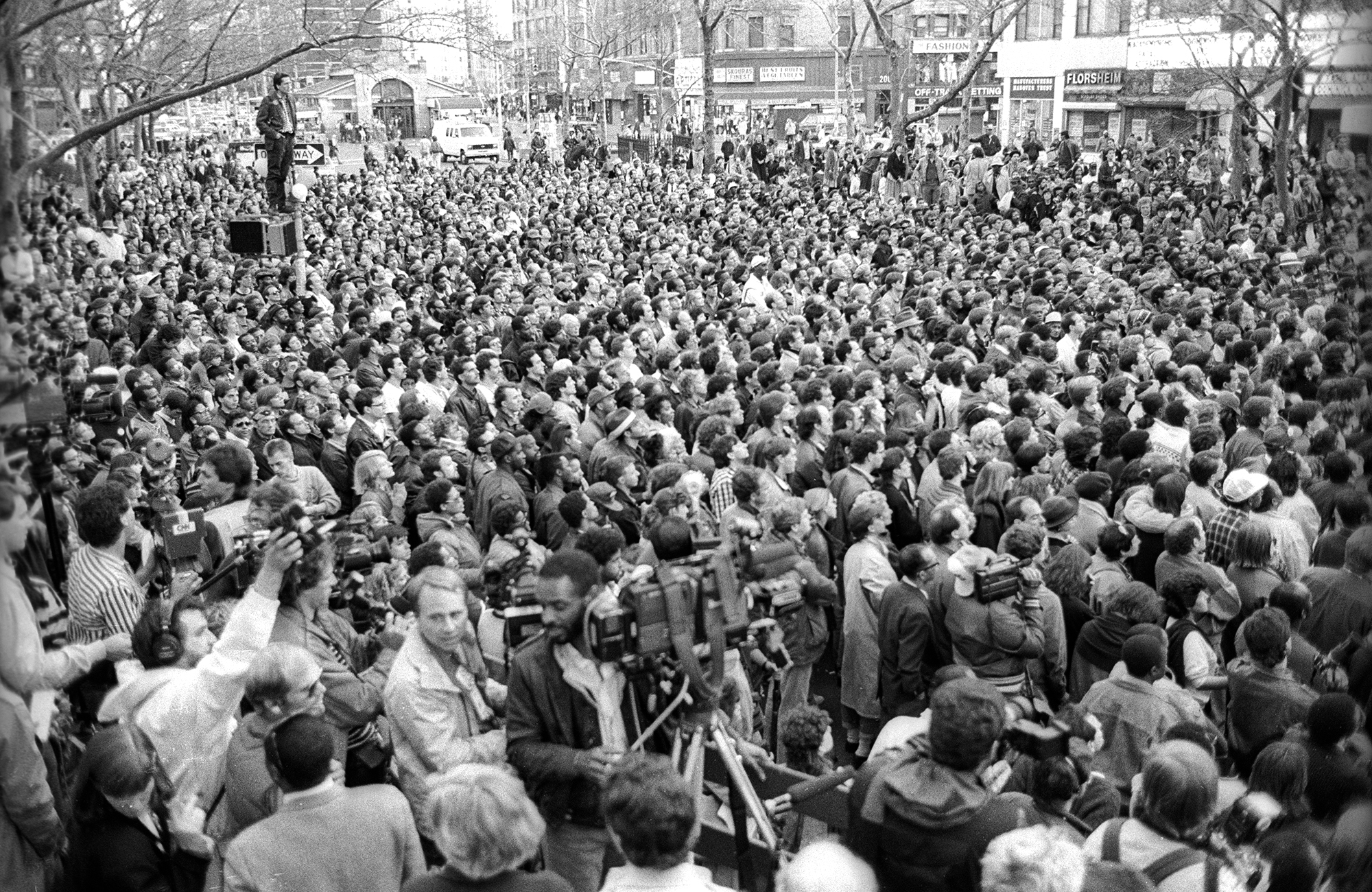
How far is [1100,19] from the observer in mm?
40250

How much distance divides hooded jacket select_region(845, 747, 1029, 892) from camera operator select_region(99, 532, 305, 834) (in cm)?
175

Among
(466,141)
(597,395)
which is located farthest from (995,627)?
(466,141)

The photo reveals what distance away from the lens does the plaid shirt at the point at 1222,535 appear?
254 inches

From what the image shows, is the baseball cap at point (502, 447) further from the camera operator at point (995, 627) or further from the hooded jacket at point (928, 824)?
the hooded jacket at point (928, 824)

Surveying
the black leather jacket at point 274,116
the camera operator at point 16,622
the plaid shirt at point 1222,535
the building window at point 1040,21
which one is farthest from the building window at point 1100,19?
the camera operator at point 16,622

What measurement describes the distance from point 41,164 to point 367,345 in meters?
7.28

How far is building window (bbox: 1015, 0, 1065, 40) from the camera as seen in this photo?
42041mm

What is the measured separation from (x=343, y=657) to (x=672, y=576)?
1732 millimetres

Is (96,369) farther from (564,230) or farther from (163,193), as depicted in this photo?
(163,193)

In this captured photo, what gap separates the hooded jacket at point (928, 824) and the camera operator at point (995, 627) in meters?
1.97

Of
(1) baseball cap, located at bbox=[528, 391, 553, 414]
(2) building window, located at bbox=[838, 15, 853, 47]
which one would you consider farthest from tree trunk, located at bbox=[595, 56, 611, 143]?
(1) baseball cap, located at bbox=[528, 391, 553, 414]

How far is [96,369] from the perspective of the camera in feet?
15.0

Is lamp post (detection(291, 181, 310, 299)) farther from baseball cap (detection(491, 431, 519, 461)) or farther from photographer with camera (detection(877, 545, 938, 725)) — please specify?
photographer with camera (detection(877, 545, 938, 725))

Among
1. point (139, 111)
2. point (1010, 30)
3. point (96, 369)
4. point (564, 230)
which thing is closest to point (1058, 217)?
point (564, 230)
